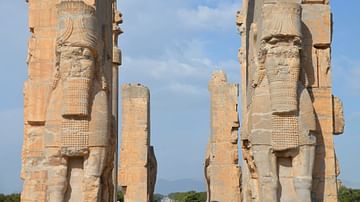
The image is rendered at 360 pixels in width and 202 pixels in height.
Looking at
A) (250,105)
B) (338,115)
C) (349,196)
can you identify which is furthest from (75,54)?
(349,196)

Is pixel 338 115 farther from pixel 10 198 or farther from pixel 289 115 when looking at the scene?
pixel 10 198

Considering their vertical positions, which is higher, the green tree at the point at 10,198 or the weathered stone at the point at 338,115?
the weathered stone at the point at 338,115

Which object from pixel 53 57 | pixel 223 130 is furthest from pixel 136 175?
pixel 53 57

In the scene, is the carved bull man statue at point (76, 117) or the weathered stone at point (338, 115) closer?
the carved bull man statue at point (76, 117)

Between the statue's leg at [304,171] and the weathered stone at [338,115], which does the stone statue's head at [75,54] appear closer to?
the statue's leg at [304,171]

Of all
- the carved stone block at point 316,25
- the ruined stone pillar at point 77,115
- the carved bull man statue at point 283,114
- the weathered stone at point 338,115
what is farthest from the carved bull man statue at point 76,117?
the weathered stone at point 338,115

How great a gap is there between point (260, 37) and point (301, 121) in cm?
151

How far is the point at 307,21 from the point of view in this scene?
1070cm

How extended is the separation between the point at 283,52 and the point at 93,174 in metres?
3.40

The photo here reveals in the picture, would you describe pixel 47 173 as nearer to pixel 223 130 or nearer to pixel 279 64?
pixel 279 64

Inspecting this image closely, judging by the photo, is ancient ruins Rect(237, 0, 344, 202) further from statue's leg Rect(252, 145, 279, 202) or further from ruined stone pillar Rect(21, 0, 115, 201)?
ruined stone pillar Rect(21, 0, 115, 201)

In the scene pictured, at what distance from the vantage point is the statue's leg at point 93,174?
9750 millimetres

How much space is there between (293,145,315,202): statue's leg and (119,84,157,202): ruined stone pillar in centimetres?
974

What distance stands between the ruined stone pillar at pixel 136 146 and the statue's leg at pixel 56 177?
9164 millimetres
